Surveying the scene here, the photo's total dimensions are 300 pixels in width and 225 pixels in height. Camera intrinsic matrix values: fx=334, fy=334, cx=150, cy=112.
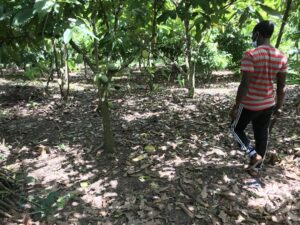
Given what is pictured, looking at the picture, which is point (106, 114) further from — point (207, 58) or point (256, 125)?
point (207, 58)

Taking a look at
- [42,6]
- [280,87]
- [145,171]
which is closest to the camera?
[42,6]

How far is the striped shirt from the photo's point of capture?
124 inches

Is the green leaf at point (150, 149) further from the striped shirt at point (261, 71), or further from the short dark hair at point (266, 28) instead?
the short dark hair at point (266, 28)

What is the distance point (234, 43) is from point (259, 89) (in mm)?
10660

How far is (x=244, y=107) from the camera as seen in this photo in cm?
343

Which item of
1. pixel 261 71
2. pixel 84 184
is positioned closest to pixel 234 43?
pixel 261 71

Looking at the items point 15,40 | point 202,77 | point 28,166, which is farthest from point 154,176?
point 202,77

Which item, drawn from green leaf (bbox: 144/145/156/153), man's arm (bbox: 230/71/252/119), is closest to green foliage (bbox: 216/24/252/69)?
green leaf (bbox: 144/145/156/153)

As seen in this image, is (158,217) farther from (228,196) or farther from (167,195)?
(228,196)

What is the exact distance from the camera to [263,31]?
320cm

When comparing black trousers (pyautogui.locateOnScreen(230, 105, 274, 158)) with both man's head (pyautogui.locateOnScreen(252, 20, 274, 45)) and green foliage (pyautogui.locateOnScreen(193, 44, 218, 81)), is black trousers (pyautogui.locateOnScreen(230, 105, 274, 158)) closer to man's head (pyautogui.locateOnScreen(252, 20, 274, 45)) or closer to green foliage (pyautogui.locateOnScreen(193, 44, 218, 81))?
man's head (pyautogui.locateOnScreen(252, 20, 274, 45))

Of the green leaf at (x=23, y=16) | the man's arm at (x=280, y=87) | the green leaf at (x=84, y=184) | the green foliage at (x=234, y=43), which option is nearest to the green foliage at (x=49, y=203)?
the green leaf at (x=84, y=184)

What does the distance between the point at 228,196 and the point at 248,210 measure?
233 mm

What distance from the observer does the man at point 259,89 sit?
10.4 ft
